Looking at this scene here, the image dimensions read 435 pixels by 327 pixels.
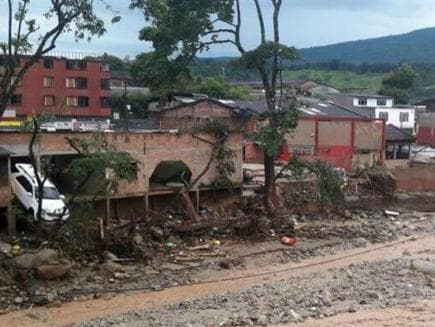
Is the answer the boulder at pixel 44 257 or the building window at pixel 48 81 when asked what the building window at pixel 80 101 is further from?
the boulder at pixel 44 257

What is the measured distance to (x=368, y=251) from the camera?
113ft

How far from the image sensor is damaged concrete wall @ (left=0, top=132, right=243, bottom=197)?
107 ft

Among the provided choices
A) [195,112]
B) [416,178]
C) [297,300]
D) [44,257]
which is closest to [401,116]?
[195,112]

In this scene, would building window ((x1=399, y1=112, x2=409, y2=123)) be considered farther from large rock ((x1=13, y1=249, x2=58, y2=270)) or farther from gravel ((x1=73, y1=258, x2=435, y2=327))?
large rock ((x1=13, y1=249, x2=58, y2=270))

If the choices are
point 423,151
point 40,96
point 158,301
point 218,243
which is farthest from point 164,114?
point 158,301

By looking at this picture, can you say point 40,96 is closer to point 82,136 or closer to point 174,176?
point 174,176

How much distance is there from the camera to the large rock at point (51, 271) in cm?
2489

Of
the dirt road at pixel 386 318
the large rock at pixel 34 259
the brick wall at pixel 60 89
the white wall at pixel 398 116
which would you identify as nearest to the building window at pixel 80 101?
the brick wall at pixel 60 89

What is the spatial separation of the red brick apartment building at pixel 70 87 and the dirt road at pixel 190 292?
140 ft

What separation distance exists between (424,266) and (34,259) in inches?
624

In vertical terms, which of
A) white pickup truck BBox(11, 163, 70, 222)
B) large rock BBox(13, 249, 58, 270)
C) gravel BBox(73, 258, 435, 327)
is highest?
white pickup truck BBox(11, 163, 70, 222)

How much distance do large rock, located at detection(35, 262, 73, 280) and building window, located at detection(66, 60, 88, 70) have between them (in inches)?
2022

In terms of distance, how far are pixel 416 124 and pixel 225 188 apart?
54116 millimetres

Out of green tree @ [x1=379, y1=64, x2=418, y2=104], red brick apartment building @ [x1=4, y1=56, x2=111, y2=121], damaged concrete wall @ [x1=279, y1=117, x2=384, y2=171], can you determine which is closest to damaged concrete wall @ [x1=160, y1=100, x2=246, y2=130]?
damaged concrete wall @ [x1=279, y1=117, x2=384, y2=171]
